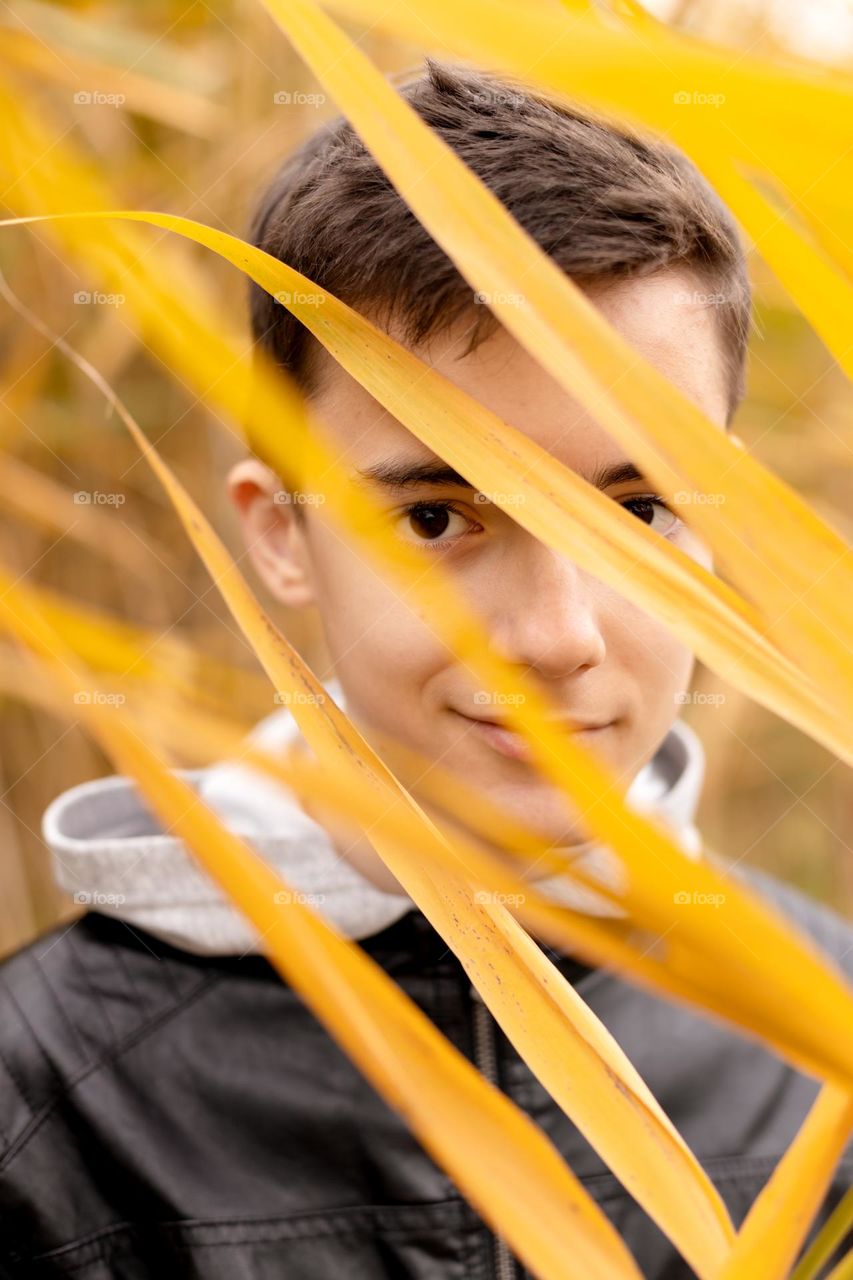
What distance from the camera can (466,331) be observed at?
0.54 m

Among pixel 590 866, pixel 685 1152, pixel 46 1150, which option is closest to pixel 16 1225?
pixel 46 1150

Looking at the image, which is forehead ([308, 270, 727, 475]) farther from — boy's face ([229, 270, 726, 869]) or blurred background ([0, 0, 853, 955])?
blurred background ([0, 0, 853, 955])

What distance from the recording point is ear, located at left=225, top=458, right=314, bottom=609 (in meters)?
0.73

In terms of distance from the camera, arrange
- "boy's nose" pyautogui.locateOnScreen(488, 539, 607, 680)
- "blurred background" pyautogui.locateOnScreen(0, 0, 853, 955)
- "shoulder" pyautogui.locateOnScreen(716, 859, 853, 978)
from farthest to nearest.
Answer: "blurred background" pyautogui.locateOnScreen(0, 0, 853, 955) < "shoulder" pyautogui.locateOnScreen(716, 859, 853, 978) < "boy's nose" pyautogui.locateOnScreen(488, 539, 607, 680)

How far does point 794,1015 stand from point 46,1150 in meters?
0.57

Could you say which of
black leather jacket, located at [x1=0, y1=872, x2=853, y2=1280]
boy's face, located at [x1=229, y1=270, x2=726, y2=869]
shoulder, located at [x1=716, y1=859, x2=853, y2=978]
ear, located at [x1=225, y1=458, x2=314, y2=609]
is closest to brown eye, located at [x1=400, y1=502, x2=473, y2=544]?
boy's face, located at [x1=229, y1=270, x2=726, y2=869]

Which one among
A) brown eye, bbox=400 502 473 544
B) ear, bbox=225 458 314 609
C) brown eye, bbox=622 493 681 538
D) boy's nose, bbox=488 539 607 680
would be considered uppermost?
ear, bbox=225 458 314 609

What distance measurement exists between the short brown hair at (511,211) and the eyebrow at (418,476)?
2.5 inches

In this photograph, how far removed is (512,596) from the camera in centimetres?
52

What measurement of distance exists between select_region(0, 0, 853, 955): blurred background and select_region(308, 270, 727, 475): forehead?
1.31 feet

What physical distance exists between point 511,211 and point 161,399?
846 mm

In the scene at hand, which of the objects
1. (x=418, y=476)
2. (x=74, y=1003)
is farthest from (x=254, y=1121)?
(x=418, y=476)

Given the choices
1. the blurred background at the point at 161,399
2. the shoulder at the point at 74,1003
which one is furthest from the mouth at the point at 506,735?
the blurred background at the point at 161,399

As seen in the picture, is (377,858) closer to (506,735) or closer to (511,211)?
(506,735)
